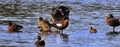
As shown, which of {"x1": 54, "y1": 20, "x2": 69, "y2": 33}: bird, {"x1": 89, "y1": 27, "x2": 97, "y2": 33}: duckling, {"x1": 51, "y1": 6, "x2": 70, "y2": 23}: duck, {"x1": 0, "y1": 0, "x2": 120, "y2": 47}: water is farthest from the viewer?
{"x1": 51, "y1": 6, "x2": 70, "y2": 23}: duck

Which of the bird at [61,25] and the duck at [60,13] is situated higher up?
the bird at [61,25]

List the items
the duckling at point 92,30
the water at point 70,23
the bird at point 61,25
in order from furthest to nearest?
the bird at point 61,25 < the duckling at point 92,30 < the water at point 70,23

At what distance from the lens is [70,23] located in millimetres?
23578

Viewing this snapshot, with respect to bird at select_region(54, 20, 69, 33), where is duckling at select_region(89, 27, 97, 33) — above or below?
below

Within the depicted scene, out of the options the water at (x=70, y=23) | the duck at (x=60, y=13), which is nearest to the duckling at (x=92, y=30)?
the water at (x=70, y=23)

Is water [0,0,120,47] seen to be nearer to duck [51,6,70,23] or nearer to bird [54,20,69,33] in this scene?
bird [54,20,69,33]

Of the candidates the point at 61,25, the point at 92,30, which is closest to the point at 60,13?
the point at 61,25

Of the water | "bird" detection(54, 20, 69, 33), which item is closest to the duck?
the water

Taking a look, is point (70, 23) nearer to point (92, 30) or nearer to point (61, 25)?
point (61, 25)

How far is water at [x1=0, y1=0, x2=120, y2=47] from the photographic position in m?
18.0

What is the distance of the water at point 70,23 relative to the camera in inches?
709

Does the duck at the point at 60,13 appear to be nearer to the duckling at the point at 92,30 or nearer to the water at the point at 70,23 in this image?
the water at the point at 70,23

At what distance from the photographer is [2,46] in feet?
55.5

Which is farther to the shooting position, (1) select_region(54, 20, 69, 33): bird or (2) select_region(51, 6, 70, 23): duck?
(2) select_region(51, 6, 70, 23): duck
